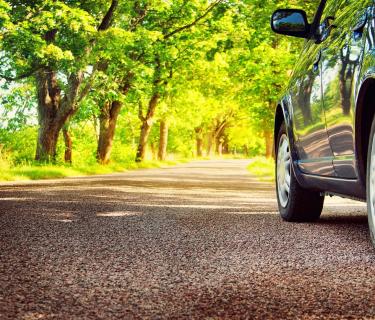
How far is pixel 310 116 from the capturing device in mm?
5340

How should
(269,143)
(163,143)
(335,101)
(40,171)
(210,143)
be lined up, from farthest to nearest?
(210,143) → (163,143) → (269,143) → (40,171) → (335,101)

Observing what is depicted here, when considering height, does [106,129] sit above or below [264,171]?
above

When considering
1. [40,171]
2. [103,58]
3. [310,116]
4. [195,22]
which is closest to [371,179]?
[310,116]

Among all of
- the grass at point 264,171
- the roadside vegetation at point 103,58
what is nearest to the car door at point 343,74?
the roadside vegetation at point 103,58

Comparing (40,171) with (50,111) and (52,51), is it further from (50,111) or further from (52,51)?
(50,111)

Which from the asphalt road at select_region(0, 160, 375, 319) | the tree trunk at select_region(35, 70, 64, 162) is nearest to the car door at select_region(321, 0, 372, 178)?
the asphalt road at select_region(0, 160, 375, 319)

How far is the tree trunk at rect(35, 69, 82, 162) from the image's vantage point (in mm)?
21234

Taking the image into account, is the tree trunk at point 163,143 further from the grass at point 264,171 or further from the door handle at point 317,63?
the door handle at point 317,63

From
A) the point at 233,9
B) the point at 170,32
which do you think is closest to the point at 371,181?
the point at 233,9

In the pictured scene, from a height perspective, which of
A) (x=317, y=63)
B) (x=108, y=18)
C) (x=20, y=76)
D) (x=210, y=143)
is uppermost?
(x=108, y=18)

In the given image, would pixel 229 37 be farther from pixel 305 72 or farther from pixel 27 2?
pixel 305 72

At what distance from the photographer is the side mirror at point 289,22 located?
5590 mm

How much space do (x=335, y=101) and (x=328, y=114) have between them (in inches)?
9.0

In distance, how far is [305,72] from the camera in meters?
5.62
